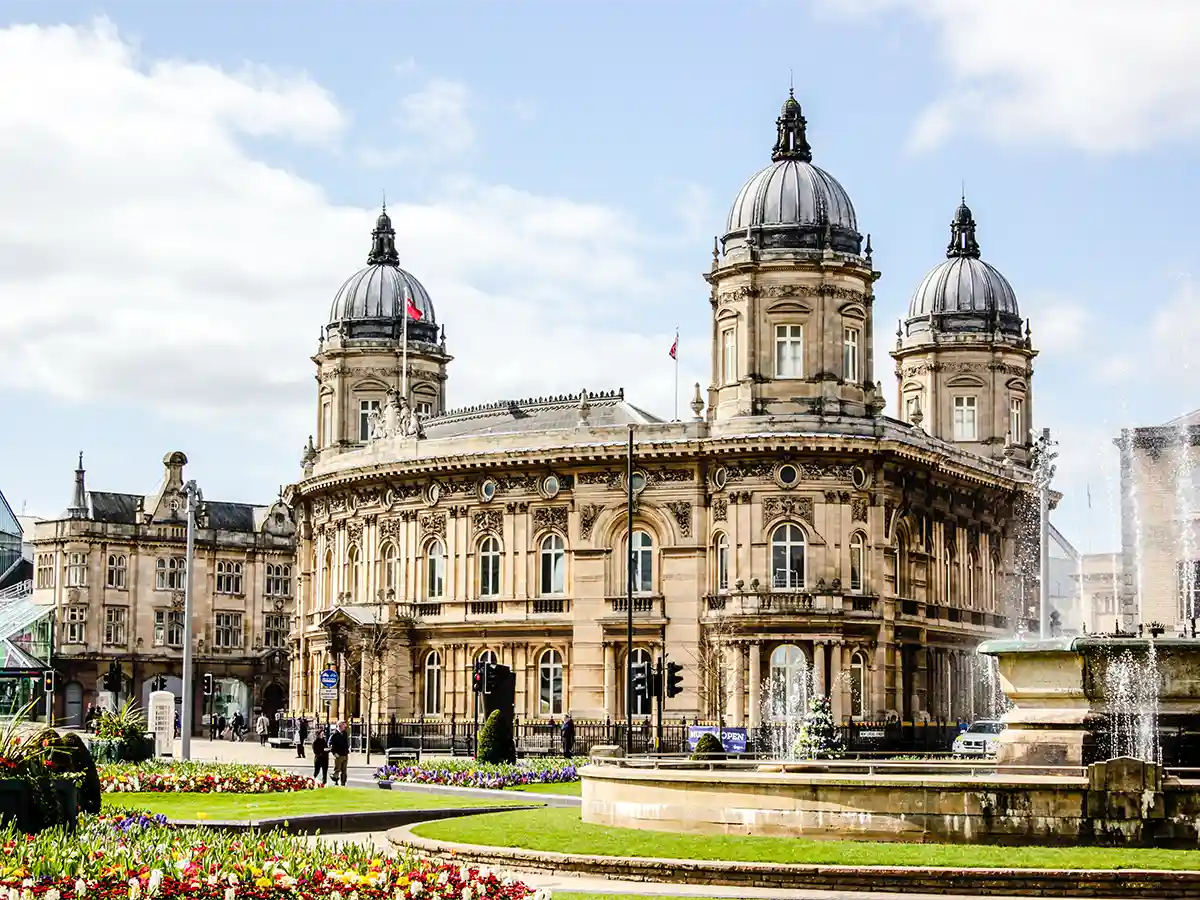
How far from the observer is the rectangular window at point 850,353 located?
73125mm

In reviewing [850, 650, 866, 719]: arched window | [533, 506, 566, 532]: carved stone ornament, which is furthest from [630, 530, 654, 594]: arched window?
[850, 650, 866, 719]: arched window

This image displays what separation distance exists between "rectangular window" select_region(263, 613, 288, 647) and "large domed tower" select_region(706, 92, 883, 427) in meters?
52.6

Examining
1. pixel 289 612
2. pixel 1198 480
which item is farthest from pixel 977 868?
pixel 289 612

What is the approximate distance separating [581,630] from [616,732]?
4.78m

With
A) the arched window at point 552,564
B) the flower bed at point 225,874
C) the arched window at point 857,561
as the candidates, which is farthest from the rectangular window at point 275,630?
the flower bed at point 225,874

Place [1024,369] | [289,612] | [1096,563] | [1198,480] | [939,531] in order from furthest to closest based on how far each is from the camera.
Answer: [1096,563] → [289,612] → [1024,369] → [1198,480] → [939,531]

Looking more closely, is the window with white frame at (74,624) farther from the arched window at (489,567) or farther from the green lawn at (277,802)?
the green lawn at (277,802)

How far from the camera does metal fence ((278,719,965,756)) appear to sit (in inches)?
2717

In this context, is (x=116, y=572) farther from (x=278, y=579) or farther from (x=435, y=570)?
(x=435, y=570)

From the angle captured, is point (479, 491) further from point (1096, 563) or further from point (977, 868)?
point (1096, 563)

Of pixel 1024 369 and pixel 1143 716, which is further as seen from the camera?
pixel 1024 369

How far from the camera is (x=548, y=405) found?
82.5 metres

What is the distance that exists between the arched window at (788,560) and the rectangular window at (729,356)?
6028 mm

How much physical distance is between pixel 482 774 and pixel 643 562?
28026 mm
